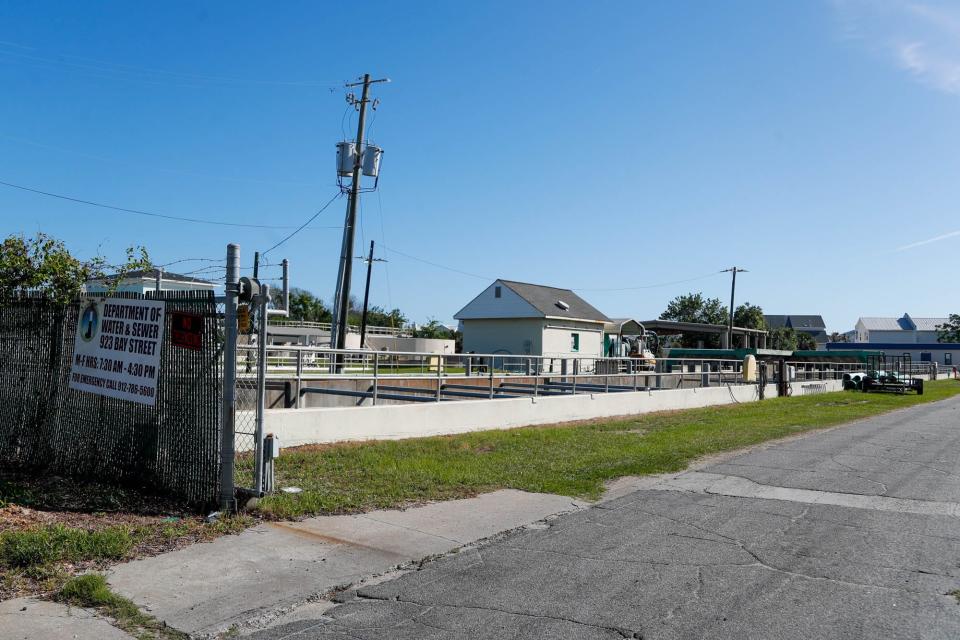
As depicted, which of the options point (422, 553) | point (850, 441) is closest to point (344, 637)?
point (422, 553)

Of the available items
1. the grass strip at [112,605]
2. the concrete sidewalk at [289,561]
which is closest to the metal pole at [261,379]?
the concrete sidewalk at [289,561]

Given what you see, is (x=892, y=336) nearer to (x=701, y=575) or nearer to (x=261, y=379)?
(x=701, y=575)

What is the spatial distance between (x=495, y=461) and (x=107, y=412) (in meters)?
5.49

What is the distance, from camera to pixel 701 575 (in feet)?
19.7

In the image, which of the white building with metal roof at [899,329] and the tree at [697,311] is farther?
the white building with metal roof at [899,329]

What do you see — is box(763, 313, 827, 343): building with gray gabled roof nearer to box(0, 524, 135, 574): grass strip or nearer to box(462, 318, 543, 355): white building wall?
box(462, 318, 543, 355): white building wall

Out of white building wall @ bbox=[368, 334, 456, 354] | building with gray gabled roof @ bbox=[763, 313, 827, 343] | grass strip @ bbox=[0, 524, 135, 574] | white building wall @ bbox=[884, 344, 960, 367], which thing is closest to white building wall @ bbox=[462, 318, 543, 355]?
white building wall @ bbox=[368, 334, 456, 354]

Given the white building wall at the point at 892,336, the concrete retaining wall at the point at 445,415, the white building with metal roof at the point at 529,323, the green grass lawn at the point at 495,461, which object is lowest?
the green grass lawn at the point at 495,461

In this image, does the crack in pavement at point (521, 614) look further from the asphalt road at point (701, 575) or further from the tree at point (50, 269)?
the tree at point (50, 269)

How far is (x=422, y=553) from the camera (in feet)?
21.8

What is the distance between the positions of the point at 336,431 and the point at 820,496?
721cm

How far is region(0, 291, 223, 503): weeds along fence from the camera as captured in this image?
7.60 meters

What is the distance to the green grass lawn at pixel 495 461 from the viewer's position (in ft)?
29.1

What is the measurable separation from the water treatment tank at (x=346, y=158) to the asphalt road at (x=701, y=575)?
2106 centimetres
